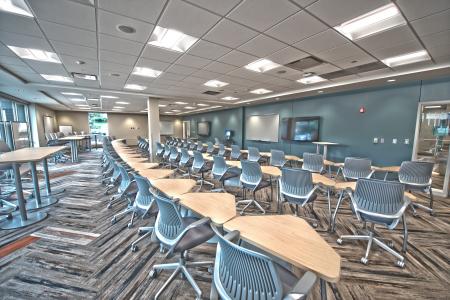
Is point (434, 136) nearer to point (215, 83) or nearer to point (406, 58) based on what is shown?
point (406, 58)

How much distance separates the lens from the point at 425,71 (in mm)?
3850

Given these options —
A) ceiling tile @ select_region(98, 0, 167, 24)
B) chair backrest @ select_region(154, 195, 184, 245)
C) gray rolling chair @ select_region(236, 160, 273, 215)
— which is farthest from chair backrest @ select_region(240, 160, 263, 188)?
ceiling tile @ select_region(98, 0, 167, 24)

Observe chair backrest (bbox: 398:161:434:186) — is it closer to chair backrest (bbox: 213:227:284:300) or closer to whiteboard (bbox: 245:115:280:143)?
chair backrest (bbox: 213:227:284:300)

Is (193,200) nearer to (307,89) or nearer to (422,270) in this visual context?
(422,270)

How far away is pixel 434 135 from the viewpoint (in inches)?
178

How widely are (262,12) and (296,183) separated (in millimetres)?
2199

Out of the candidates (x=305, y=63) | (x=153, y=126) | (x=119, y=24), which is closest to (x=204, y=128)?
(x=153, y=126)

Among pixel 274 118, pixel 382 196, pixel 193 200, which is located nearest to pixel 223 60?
pixel 193 200

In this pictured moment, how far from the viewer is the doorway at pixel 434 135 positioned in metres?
4.34

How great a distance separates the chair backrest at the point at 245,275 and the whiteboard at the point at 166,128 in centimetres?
1711

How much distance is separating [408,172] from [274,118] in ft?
18.1

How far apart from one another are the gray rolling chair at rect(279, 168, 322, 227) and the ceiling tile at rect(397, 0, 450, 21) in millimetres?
2103

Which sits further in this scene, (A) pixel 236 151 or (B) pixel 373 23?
(A) pixel 236 151

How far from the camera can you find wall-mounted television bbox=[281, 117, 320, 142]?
6754mm
